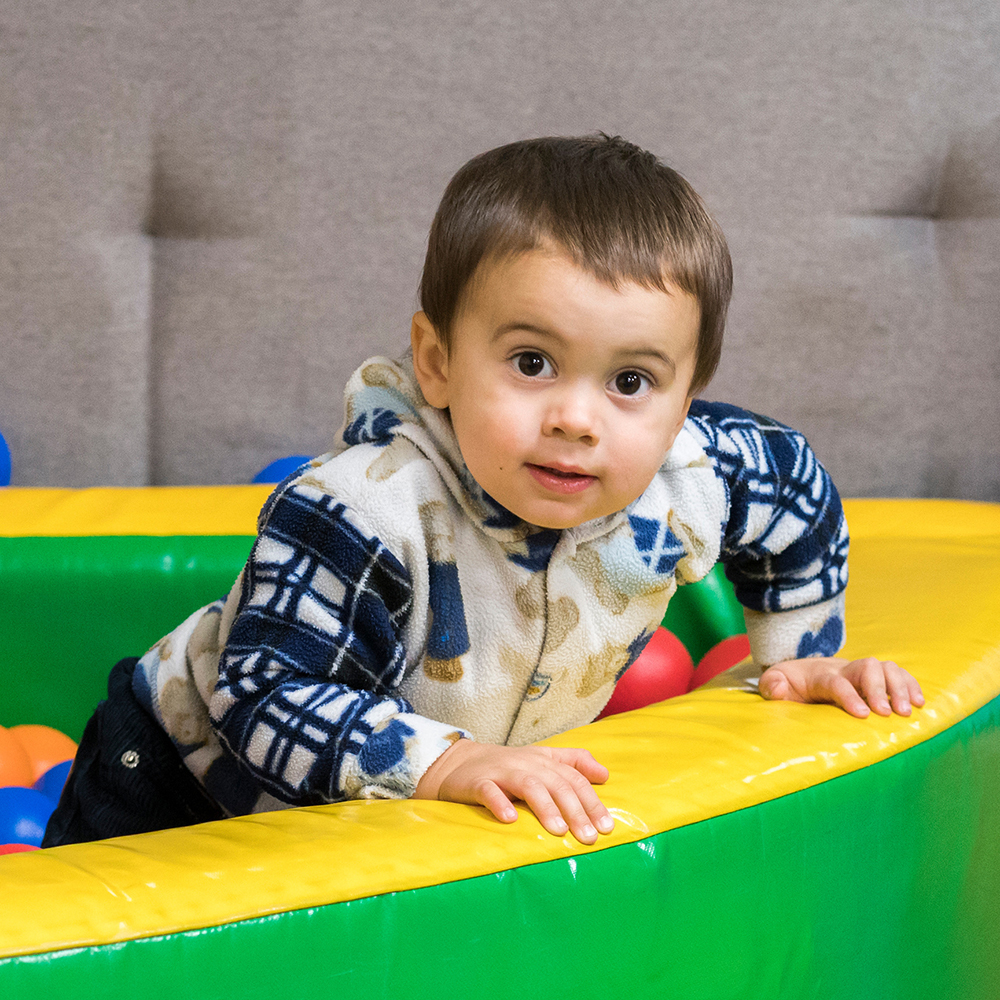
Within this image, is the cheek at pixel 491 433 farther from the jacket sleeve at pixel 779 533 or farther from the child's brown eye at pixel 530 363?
the jacket sleeve at pixel 779 533

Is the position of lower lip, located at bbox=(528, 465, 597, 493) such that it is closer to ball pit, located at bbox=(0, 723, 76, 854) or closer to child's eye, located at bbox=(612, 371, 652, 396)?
child's eye, located at bbox=(612, 371, 652, 396)

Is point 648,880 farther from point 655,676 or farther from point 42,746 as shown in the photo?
point 42,746

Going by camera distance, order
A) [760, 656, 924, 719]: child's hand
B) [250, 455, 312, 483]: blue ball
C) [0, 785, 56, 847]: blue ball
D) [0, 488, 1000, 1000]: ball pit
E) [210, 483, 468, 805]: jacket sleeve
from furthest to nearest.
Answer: [250, 455, 312, 483]: blue ball, [0, 785, 56, 847]: blue ball, [760, 656, 924, 719]: child's hand, [210, 483, 468, 805]: jacket sleeve, [0, 488, 1000, 1000]: ball pit

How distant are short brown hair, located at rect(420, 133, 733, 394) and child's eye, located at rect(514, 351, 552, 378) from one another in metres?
0.06

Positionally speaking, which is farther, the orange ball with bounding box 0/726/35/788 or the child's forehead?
the orange ball with bounding box 0/726/35/788

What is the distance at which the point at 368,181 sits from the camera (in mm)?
1855

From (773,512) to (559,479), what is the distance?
0.27m

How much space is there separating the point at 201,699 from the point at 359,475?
0.26 m

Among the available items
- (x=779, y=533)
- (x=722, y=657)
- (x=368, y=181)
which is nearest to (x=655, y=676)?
(x=722, y=657)

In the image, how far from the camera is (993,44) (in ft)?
6.32

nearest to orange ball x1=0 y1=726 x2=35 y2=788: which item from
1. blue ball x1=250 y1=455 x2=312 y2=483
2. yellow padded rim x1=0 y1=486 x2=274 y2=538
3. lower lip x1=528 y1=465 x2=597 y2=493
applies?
yellow padded rim x1=0 y1=486 x2=274 y2=538

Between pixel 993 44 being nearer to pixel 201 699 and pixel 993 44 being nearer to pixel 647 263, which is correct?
pixel 647 263

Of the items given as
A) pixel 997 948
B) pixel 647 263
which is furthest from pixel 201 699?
pixel 997 948

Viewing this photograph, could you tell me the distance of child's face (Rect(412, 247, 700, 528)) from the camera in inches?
26.8
